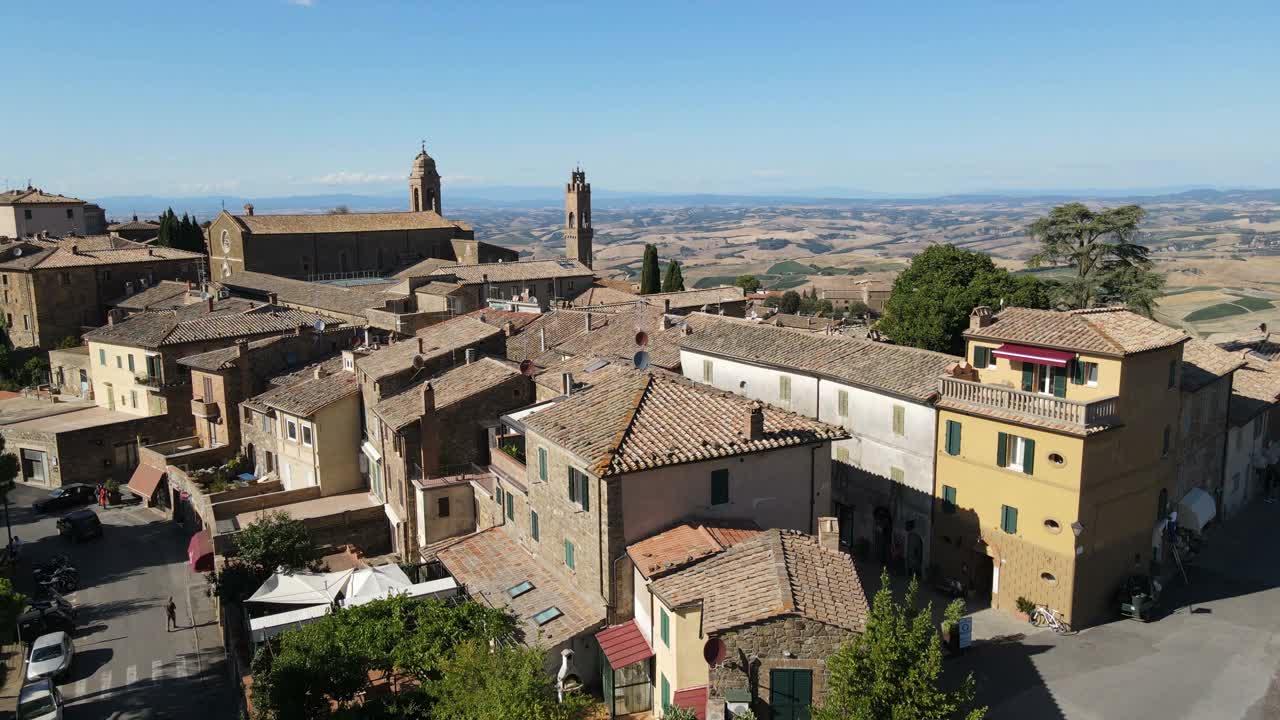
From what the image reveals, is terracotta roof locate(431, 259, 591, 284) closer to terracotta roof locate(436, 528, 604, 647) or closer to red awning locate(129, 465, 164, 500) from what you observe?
red awning locate(129, 465, 164, 500)

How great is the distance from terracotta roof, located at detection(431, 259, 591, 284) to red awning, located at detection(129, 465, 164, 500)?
3483 centimetres

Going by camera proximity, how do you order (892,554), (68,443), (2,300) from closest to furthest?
(892,554)
(68,443)
(2,300)

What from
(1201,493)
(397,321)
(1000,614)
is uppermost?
(397,321)

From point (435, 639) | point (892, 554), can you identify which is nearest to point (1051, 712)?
point (892, 554)

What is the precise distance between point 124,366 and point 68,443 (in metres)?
5.67

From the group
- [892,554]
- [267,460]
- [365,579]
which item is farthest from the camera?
[267,460]

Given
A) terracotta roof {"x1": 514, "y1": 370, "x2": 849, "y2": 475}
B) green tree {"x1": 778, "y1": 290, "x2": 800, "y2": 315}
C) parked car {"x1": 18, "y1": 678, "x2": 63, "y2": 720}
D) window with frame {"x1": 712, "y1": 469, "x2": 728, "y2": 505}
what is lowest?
parked car {"x1": 18, "y1": 678, "x2": 63, "y2": 720}

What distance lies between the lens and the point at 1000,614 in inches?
1197

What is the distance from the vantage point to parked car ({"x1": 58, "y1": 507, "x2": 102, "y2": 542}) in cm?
4138

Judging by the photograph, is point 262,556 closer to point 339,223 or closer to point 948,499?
point 948,499

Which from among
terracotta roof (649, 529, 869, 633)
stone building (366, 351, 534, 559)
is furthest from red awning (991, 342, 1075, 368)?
stone building (366, 351, 534, 559)

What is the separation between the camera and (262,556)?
105 ft

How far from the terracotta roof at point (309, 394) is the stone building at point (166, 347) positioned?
781cm

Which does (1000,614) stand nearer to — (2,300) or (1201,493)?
(1201,493)
